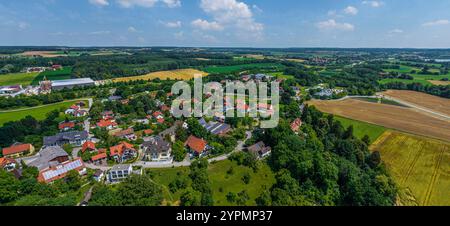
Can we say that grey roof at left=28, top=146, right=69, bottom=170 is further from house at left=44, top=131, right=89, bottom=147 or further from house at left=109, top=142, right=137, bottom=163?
house at left=109, top=142, right=137, bottom=163

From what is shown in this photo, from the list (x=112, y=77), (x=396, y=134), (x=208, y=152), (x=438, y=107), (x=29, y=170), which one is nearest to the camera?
(x=29, y=170)

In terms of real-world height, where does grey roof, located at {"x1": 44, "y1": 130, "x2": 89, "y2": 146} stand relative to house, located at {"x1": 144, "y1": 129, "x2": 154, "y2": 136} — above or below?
above

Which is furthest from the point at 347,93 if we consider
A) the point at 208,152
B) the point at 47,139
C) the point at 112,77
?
the point at 112,77

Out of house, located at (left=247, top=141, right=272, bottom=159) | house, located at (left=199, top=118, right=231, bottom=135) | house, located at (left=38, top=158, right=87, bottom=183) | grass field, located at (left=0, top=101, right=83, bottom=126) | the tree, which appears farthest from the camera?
grass field, located at (left=0, top=101, right=83, bottom=126)

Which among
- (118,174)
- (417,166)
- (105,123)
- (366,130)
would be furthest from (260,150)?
(105,123)

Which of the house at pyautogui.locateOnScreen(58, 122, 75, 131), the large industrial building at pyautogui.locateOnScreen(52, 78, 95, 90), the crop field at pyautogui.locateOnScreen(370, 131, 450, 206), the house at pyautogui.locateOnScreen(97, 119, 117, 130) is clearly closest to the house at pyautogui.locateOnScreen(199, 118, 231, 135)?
the house at pyautogui.locateOnScreen(97, 119, 117, 130)

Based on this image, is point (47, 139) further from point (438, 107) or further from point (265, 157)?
point (438, 107)
